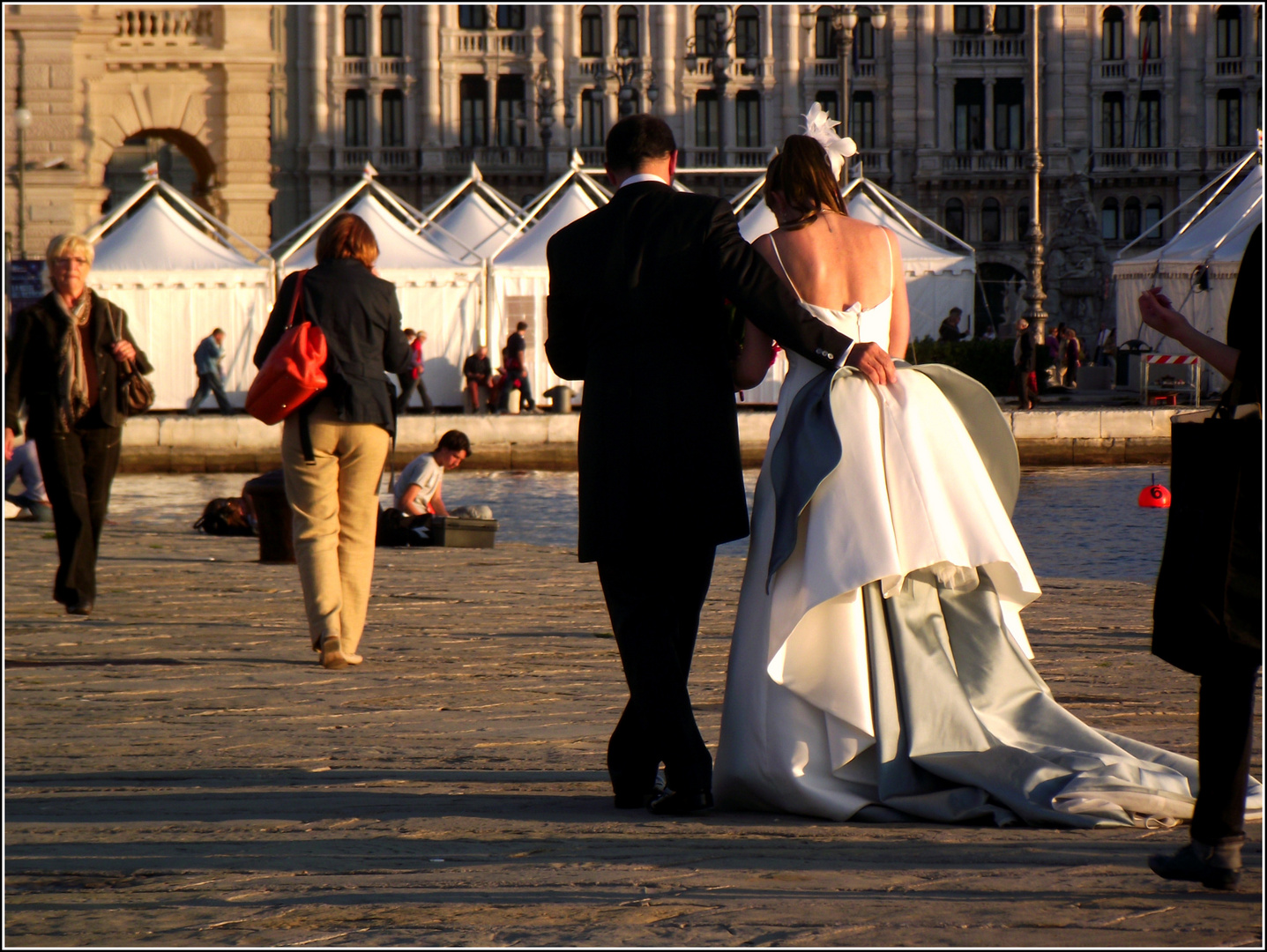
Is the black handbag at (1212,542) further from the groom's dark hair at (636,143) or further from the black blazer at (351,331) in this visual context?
the black blazer at (351,331)

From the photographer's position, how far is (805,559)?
4.12 metres

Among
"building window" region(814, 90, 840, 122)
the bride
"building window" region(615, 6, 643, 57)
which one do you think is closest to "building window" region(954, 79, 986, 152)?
"building window" region(814, 90, 840, 122)

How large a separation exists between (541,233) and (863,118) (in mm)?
36839

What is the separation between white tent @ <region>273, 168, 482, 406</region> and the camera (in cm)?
2752

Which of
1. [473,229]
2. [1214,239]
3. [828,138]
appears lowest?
[828,138]

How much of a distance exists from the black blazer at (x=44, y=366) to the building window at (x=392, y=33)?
5728 centimetres

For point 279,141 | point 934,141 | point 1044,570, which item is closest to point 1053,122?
point 934,141

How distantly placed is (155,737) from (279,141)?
59.4m

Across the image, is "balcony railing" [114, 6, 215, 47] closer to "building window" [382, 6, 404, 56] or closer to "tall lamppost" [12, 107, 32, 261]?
"tall lamppost" [12, 107, 32, 261]

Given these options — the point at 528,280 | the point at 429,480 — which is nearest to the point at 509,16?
the point at 528,280

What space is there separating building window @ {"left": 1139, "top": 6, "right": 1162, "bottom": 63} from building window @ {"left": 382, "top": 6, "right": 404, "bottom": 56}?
86.5 feet

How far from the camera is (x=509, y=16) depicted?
208 feet

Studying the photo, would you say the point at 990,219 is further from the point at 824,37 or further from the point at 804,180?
the point at 804,180

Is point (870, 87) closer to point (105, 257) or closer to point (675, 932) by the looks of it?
point (105, 257)
